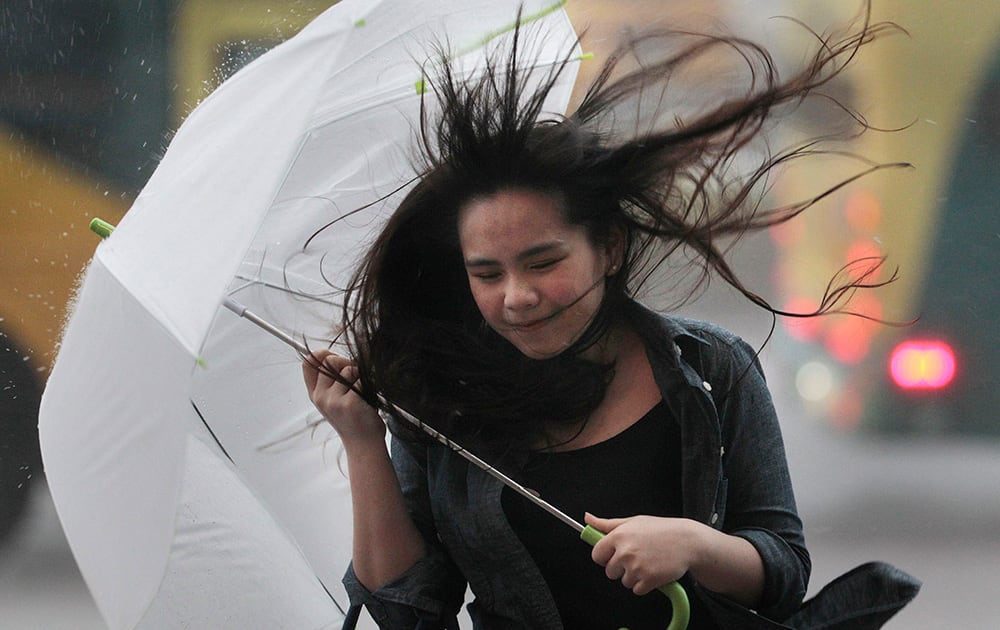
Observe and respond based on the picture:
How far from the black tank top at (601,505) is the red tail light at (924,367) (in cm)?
355

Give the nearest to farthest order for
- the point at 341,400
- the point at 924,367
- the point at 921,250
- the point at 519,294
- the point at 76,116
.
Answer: the point at 519,294, the point at 341,400, the point at 76,116, the point at 921,250, the point at 924,367

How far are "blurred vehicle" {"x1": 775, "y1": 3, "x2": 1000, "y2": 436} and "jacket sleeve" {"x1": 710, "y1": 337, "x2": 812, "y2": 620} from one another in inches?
121

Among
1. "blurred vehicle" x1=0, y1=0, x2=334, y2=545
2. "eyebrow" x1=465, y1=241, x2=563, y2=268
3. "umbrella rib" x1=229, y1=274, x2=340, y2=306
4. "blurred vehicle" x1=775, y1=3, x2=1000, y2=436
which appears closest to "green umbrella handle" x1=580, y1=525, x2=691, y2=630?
"eyebrow" x1=465, y1=241, x2=563, y2=268

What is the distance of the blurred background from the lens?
432cm

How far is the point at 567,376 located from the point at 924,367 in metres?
3.59

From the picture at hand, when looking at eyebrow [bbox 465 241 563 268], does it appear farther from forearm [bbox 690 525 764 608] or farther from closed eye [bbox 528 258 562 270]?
forearm [bbox 690 525 764 608]

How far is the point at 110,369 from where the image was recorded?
1484 millimetres

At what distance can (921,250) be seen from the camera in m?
4.75

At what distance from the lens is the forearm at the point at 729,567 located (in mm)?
1533

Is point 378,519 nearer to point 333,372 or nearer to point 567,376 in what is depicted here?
point 333,372

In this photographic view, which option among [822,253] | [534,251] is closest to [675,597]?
[534,251]

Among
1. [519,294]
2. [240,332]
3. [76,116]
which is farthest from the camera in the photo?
[76,116]

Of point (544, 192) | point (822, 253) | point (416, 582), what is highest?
point (822, 253)

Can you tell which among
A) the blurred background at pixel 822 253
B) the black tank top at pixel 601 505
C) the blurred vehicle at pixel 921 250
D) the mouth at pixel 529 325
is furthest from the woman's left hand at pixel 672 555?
the blurred vehicle at pixel 921 250
